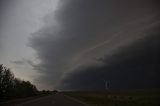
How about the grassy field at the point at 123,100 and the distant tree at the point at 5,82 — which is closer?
the grassy field at the point at 123,100

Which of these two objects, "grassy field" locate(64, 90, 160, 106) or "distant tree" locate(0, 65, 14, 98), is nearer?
"grassy field" locate(64, 90, 160, 106)

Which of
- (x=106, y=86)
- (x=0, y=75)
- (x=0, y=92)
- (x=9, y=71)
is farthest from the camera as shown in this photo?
(x=9, y=71)

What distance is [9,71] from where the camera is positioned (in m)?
73.5

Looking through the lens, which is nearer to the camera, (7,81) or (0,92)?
(0,92)

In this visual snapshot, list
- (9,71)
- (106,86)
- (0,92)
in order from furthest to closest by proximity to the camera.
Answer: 1. (9,71)
2. (0,92)
3. (106,86)

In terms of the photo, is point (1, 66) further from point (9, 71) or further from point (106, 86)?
point (106, 86)

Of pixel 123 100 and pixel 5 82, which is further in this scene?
pixel 5 82

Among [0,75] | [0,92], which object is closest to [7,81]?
[0,75]

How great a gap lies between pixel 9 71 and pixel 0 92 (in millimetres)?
12007

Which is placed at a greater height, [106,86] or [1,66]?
[1,66]

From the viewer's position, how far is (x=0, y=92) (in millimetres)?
62375

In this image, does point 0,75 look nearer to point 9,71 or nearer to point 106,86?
point 9,71

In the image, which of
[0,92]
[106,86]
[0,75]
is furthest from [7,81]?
[106,86]

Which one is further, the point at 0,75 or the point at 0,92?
the point at 0,75
